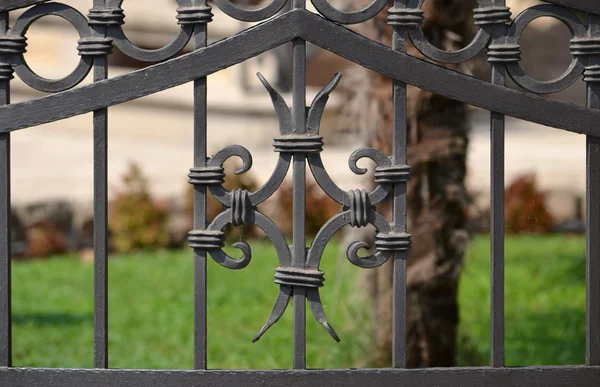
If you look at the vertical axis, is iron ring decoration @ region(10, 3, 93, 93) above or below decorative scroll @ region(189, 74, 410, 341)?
above

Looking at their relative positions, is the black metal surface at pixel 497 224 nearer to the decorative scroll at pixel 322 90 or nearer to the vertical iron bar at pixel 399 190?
the decorative scroll at pixel 322 90

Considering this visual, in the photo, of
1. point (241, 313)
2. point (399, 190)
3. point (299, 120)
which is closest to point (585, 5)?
point (399, 190)

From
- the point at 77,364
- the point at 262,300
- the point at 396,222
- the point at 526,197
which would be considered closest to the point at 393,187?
the point at 396,222

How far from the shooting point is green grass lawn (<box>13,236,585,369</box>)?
175 inches

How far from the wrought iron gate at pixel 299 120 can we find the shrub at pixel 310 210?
6.04 m

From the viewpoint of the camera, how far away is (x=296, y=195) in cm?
202

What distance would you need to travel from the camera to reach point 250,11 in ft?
6.59

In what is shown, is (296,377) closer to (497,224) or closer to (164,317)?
(497,224)

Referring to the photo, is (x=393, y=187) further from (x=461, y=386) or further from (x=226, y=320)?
(x=226, y=320)

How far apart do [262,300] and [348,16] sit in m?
4.14

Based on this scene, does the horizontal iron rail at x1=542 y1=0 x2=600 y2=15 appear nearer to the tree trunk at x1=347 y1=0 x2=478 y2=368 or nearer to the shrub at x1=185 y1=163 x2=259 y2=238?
the tree trunk at x1=347 y1=0 x2=478 y2=368

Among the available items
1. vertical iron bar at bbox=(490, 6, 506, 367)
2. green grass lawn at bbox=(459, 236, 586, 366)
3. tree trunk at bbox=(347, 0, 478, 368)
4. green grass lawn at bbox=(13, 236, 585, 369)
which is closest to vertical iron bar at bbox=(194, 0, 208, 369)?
vertical iron bar at bbox=(490, 6, 506, 367)

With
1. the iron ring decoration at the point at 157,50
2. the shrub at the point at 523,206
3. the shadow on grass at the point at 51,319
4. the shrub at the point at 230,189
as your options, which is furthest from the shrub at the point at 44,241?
the iron ring decoration at the point at 157,50

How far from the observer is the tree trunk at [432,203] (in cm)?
364
